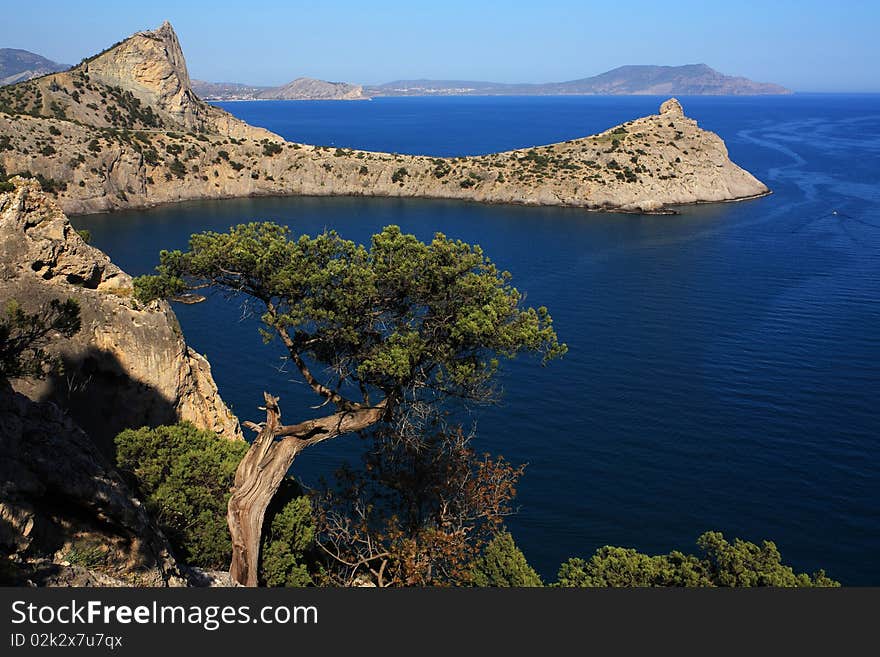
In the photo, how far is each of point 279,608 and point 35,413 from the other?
912 centimetres

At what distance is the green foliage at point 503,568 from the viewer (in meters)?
23.0

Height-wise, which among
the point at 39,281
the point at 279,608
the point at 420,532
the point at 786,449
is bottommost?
the point at 786,449

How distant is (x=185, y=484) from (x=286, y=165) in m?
133

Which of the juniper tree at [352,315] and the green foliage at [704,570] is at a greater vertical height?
the juniper tree at [352,315]

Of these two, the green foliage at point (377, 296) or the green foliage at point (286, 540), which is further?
the green foliage at point (286, 540)

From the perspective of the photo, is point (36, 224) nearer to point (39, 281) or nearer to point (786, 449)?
point (39, 281)

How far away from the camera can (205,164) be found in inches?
5413

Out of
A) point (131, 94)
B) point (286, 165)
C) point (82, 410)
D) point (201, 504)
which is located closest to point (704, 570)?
point (201, 504)

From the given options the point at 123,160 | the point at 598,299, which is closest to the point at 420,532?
the point at 598,299

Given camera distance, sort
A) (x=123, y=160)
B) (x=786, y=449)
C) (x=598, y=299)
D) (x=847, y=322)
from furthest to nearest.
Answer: (x=123, y=160) < (x=598, y=299) < (x=847, y=322) < (x=786, y=449)

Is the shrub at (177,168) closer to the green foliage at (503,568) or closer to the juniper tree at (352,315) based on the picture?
the juniper tree at (352,315)

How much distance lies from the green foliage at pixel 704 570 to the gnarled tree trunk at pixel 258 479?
10288 millimetres

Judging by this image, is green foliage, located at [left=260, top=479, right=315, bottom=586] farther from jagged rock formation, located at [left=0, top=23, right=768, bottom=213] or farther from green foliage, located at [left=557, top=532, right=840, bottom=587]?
jagged rock formation, located at [left=0, top=23, right=768, bottom=213]

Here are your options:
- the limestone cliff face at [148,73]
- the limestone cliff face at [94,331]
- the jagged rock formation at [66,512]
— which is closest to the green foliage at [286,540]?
the jagged rock formation at [66,512]
